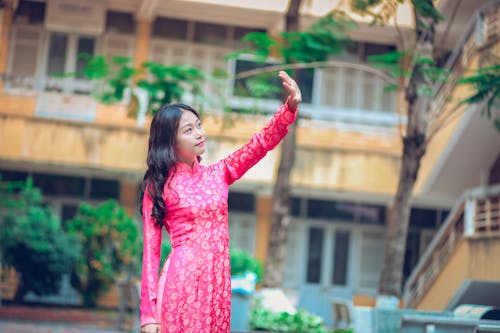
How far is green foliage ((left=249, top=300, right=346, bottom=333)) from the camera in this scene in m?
11.9

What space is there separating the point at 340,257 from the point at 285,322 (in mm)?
11095

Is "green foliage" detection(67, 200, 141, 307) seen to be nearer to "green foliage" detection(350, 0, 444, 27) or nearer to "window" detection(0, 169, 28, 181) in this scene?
"window" detection(0, 169, 28, 181)

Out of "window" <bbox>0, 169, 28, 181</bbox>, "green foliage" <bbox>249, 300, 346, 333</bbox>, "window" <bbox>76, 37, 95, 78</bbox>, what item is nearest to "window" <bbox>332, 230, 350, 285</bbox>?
"window" <bbox>76, 37, 95, 78</bbox>

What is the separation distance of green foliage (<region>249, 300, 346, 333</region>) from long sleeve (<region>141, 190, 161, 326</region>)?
295 inches

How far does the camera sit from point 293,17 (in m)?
14.6

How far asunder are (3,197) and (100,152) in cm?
330

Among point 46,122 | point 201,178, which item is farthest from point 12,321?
point 201,178

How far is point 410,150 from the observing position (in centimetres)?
1130

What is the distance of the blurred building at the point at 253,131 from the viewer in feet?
64.4

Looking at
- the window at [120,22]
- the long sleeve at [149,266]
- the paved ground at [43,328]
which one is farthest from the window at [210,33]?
the long sleeve at [149,266]

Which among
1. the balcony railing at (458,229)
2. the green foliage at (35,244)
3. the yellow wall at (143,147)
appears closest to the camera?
the balcony railing at (458,229)

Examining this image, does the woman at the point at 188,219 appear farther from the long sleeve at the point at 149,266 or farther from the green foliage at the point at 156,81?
the green foliage at the point at 156,81

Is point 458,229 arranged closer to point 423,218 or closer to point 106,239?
point 423,218

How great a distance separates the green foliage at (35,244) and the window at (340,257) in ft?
24.2
